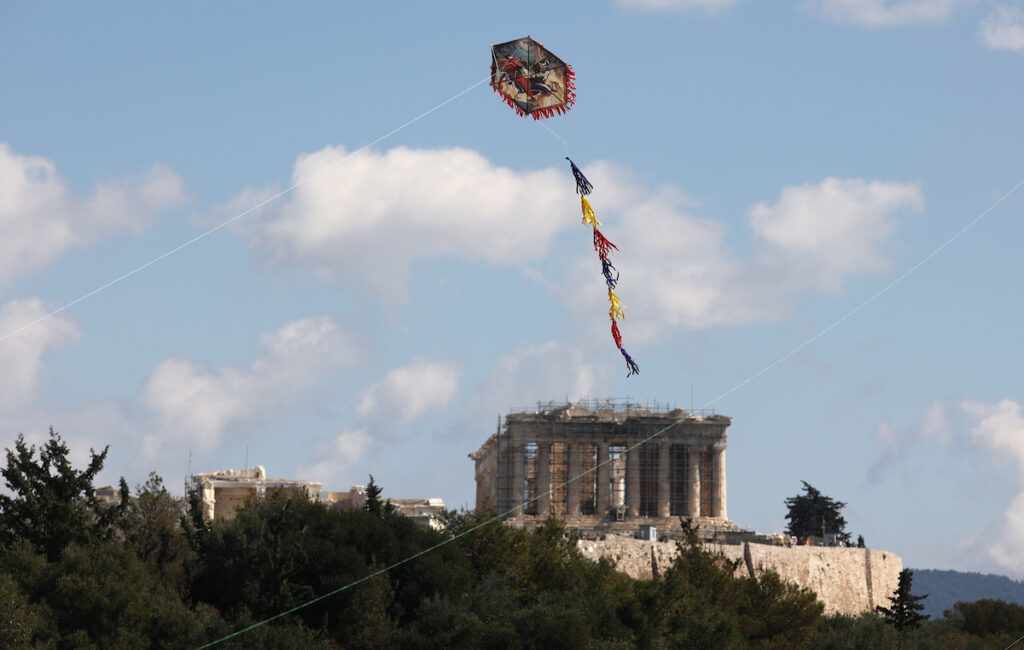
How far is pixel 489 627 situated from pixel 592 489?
52.8m

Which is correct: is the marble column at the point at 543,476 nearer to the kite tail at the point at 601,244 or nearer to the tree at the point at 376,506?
the tree at the point at 376,506

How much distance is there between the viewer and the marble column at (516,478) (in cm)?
10144

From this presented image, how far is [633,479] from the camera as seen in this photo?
10325 centimetres

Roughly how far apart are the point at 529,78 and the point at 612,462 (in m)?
65.7

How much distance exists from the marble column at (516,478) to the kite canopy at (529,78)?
6250 cm

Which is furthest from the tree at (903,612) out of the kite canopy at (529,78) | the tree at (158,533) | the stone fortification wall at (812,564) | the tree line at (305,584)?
the kite canopy at (529,78)

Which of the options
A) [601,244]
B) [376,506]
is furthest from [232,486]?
[601,244]

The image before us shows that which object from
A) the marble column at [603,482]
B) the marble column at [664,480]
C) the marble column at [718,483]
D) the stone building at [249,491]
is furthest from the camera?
the marble column at [718,483]

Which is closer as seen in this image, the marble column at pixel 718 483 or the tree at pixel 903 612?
the tree at pixel 903 612

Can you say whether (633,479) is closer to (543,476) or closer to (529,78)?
(543,476)

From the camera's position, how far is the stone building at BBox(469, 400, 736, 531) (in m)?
103

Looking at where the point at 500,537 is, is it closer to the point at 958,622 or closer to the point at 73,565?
the point at 73,565

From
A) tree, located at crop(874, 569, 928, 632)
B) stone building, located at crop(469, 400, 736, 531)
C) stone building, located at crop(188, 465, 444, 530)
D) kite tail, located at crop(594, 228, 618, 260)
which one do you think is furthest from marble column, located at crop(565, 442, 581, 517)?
kite tail, located at crop(594, 228, 618, 260)

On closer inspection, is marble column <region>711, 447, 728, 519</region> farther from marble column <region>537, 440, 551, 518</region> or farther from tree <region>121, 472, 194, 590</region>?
tree <region>121, 472, 194, 590</region>
